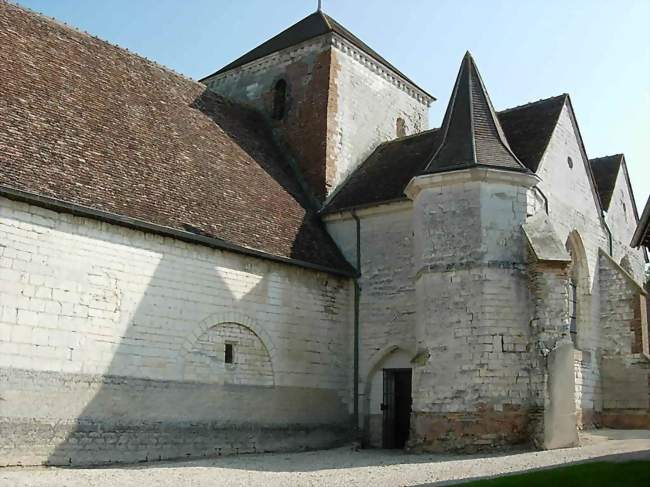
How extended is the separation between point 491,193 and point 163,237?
6478mm

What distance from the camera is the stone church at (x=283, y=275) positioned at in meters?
12.1

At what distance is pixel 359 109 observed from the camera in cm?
2127

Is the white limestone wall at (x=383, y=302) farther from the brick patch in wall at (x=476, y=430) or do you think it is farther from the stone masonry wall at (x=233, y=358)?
the stone masonry wall at (x=233, y=358)

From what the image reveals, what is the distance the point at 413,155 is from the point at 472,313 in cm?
635

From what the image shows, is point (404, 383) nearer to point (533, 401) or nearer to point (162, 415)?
point (533, 401)

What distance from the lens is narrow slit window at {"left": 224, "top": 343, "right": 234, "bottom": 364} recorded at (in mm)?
14538

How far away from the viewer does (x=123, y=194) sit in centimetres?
1323

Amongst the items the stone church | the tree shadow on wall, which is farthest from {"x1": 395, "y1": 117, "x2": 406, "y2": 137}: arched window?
the tree shadow on wall

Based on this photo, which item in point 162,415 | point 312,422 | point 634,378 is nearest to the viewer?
point 162,415

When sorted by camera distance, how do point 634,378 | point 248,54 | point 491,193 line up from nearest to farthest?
point 491,193 → point 634,378 → point 248,54

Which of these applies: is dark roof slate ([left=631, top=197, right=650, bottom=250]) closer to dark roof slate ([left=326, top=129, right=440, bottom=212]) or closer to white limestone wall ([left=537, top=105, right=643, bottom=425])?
white limestone wall ([left=537, top=105, right=643, bottom=425])

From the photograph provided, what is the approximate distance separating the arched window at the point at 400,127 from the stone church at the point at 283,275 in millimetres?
2297

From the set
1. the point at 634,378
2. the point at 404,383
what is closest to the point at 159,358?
the point at 404,383

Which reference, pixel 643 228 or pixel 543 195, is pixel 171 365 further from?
pixel 543 195
